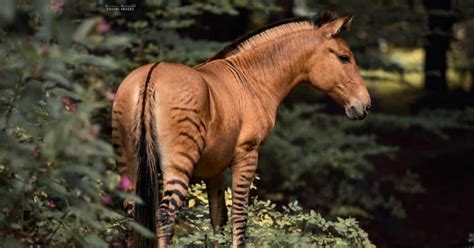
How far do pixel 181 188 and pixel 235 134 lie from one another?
0.66 meters

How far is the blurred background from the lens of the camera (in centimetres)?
384

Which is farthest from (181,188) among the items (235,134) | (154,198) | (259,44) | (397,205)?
(397,205)

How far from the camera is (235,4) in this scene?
11648 mm

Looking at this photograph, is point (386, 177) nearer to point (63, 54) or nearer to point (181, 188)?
point (181, 188)

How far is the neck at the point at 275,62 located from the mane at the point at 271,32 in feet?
0.13

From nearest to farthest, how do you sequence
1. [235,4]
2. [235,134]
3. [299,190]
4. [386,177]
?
1. [235,134]
2. [235,4]
3. [299,190]
4. [386,177]

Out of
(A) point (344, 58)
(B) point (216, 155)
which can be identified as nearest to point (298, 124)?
(A) point (344, 58)

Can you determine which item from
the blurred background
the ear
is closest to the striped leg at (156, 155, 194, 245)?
the blurred background

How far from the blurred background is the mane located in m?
0.90

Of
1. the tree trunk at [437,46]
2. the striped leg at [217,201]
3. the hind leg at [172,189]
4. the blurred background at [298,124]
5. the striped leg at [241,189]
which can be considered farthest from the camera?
the tree trunk at [437,46]

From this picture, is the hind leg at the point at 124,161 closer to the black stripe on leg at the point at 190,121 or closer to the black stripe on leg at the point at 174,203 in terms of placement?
the black stripe on leg at the point at 174,203

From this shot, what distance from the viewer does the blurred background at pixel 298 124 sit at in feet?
12.6

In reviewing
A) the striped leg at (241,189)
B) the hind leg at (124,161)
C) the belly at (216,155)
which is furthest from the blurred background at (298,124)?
the striped leg at (241,189)

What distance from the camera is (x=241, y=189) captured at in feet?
20.5
